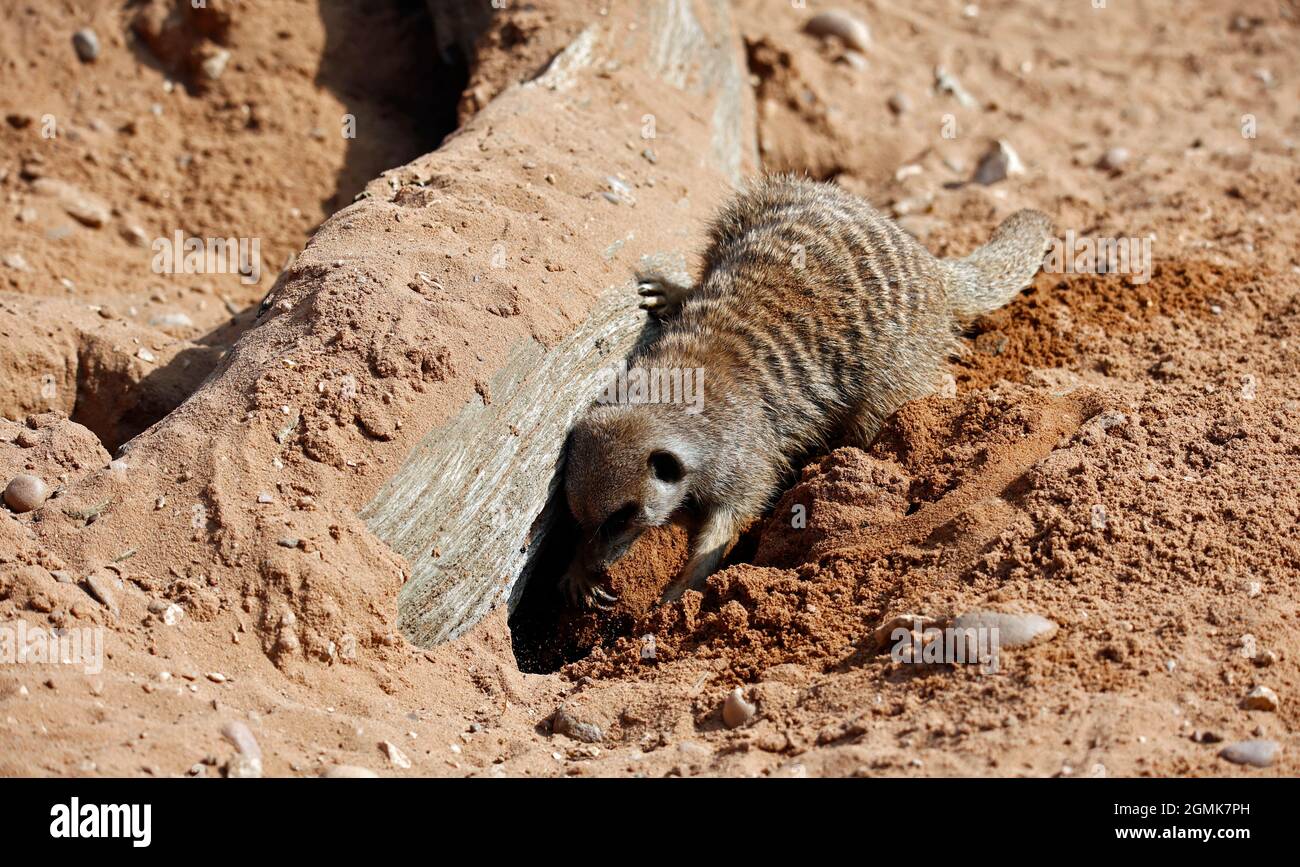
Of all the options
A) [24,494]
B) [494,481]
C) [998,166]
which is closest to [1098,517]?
[494,481]

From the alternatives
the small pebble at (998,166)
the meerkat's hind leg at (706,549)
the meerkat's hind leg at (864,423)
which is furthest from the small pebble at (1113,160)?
the meerkat's hind leg at (706,549)

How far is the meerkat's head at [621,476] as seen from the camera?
4.49 metres

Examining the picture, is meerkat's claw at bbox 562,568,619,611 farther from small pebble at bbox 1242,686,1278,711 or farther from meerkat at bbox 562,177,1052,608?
small pebble at bbox 1242,686,1278,711

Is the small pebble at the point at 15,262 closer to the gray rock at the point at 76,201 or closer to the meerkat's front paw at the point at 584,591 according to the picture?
the gray rock at the point at 76,201

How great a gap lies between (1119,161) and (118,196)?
6.08 metres

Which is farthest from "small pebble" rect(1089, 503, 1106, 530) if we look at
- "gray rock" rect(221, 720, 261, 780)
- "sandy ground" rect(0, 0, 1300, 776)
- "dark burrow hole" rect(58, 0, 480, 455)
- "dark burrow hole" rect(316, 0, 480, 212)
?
"dark burrow hole" rect(316, 0, 480, 212)

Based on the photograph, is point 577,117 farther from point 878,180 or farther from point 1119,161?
point 1119,161

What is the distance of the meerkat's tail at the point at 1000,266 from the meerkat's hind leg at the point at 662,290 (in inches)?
50.0

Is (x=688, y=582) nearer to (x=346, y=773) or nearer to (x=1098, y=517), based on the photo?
(x=1098, y=517)

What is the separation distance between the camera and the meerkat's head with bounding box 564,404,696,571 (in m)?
4.49

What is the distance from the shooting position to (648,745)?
3555mm

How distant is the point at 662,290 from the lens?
5.16 metres

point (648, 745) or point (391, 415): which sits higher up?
point (391, 415)

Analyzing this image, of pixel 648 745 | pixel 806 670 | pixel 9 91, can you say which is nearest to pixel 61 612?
pixel 648 745
